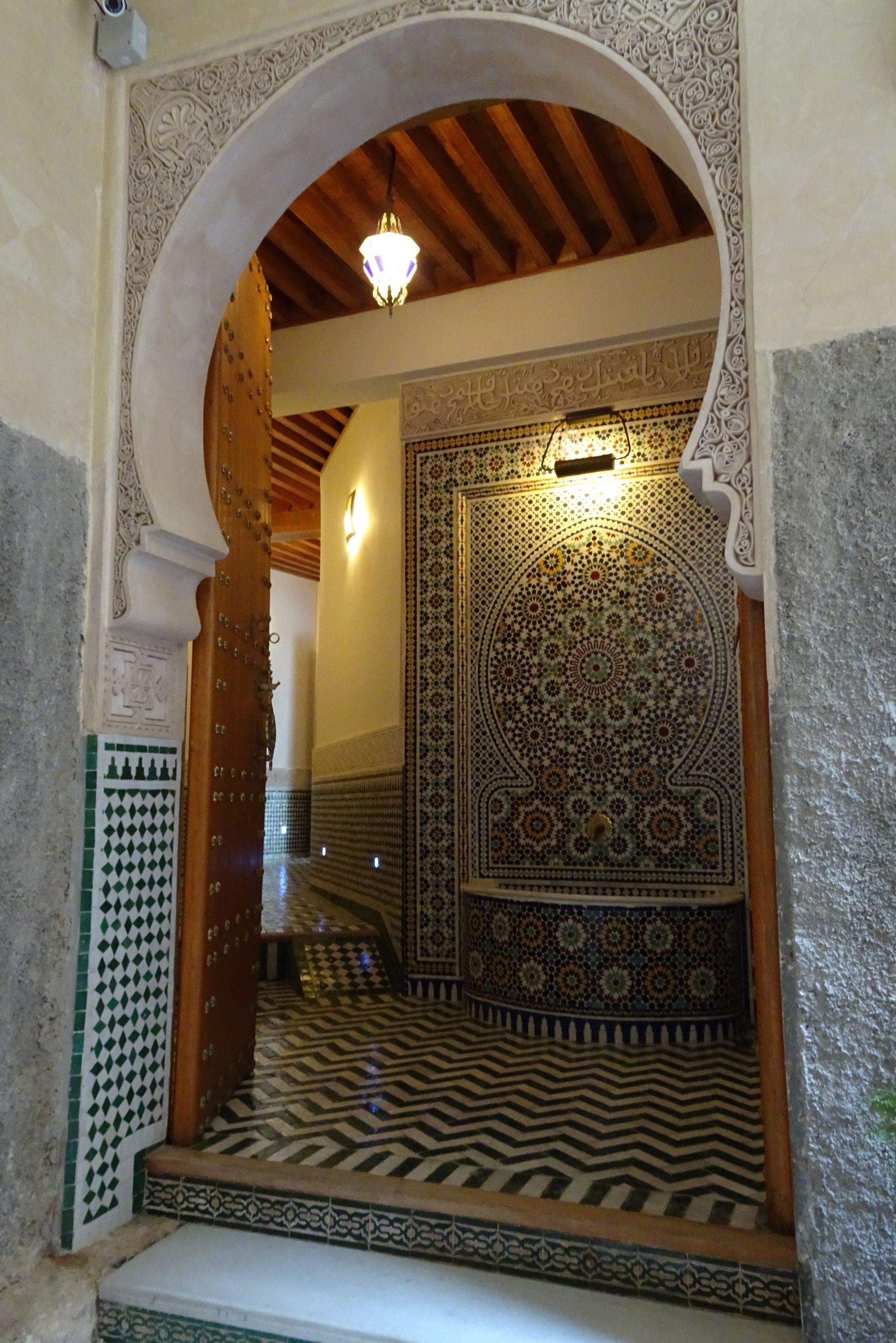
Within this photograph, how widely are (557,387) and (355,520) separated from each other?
219 centimetres

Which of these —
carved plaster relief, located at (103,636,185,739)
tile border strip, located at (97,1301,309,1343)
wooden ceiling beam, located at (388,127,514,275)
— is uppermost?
wooden ceiling beam, located at (388,127,514,275)

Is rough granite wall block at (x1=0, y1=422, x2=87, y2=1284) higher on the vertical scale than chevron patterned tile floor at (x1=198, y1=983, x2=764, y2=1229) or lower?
higher

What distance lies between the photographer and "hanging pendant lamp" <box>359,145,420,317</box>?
10.9 ft

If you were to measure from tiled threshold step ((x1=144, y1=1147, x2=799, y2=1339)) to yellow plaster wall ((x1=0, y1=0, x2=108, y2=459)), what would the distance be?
5.46ft

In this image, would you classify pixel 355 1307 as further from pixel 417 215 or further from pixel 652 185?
pixel 417 215

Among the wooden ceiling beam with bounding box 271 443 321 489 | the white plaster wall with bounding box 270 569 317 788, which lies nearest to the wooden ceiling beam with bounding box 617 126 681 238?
the wooden ceiling beam with bounding box 271 443 321 489

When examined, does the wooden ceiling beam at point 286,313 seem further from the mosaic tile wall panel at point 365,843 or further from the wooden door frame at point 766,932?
the wooden door frame at point 766,932

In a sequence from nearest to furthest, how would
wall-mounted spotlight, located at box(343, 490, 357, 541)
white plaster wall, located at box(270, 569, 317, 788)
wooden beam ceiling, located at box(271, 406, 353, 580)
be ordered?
wall-mounted spotlight, located at box(343, 490, 357, 541)
wooden beam ceiling, located at box(271, 406, 353, 580)
white plaster wall, located at box(270, 569, 317, 788)

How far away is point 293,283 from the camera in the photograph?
4500 mm

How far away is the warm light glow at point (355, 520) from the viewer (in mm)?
6035

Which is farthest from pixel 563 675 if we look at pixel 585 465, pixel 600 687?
pixel 585 465

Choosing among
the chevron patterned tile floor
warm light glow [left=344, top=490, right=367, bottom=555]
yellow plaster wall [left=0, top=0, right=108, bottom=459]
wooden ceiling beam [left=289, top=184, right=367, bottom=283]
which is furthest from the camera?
warm light glow [left=344, top=490, right=367, bottom=555]

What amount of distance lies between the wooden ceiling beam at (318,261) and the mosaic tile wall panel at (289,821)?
7.08 m

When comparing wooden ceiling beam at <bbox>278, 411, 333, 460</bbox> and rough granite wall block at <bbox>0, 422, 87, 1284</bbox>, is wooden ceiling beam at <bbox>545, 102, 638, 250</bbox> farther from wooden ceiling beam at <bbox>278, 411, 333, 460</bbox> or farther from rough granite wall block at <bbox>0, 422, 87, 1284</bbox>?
wooden ceiling beam at <bbox>278, 411, 333, 460</bbox>
